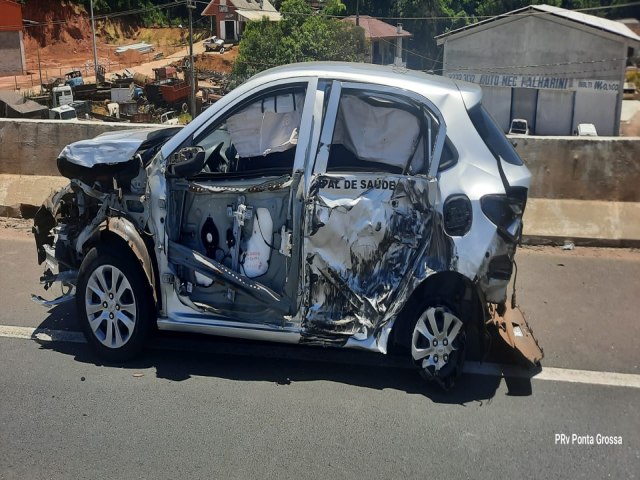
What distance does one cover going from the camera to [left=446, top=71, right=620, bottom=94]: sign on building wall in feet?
115

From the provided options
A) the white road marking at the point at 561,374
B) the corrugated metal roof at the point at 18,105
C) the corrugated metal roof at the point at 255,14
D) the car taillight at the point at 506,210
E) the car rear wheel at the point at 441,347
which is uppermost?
the corrugated metal roof at the point at 255,14

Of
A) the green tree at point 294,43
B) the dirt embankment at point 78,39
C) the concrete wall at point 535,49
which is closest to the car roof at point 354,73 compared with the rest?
the concrete wall at point 535,49

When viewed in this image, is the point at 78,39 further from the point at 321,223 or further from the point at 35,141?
the point at 321,223

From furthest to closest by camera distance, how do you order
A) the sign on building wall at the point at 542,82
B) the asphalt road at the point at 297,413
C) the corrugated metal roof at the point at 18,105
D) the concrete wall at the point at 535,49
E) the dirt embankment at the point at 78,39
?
the dirt embankment at the point at 78,39 < the sign on building wall at the point at 542,82 < the concrete wall at the point at 535,49 < the corrugated metal roof at the point at 18,105 < the asphalt road at the point at 297,413

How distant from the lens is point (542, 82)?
119 feet

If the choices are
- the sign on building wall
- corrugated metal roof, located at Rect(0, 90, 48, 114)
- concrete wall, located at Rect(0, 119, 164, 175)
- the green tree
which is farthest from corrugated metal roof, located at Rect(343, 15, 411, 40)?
concrete wall, located at Rect(0, 119, 164, 175)

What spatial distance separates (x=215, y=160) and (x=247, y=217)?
0.68 meters

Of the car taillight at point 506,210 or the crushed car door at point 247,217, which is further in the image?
the crushed car door at point 247,217

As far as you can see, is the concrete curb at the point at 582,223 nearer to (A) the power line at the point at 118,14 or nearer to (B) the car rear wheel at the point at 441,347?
(B) the car rear wheel at the point at 441,347

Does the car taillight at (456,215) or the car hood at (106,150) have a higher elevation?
the car hood at (106,150)

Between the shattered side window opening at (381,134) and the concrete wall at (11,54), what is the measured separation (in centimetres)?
6141

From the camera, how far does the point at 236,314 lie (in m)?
5.14

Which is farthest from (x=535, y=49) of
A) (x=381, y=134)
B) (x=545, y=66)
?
(x=381, y=134)

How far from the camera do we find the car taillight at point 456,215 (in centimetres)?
484
